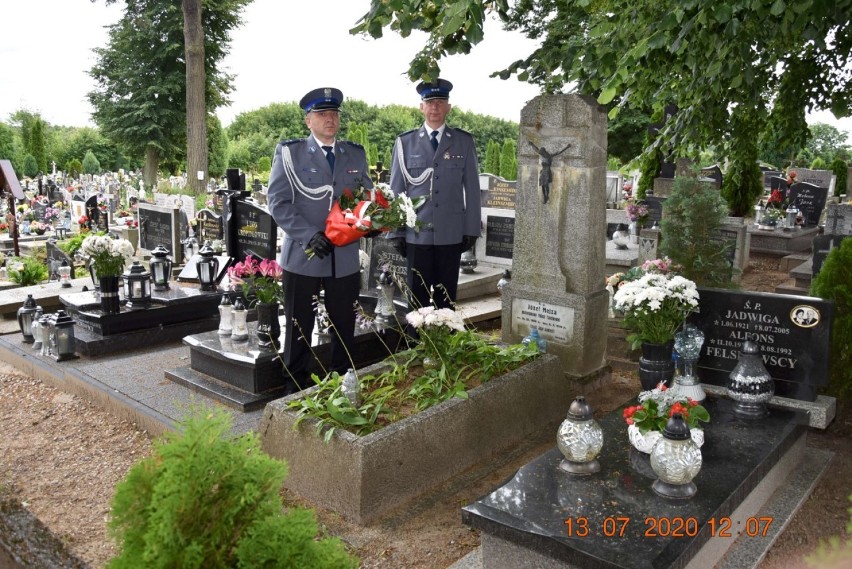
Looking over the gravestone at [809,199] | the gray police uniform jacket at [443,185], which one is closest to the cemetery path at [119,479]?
the gray police uniform jacket at [443,185]

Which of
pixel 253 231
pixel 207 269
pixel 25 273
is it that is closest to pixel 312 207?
pixel 253 231

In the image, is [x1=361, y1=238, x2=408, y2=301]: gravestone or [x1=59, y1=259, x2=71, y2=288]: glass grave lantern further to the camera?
[x1=59, y1=259, x2=71, y2=288]: glass grave lantern

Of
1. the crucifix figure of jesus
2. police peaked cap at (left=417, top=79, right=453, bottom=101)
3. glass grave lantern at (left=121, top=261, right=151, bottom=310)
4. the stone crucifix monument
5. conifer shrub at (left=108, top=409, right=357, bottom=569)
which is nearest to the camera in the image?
conifer shrub at (left=108, top=409, right=357, bottom=569)

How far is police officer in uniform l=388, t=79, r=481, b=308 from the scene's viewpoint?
6.73 meters

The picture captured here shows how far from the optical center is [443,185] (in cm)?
674

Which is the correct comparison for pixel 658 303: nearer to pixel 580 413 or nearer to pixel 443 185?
pixel 580 413

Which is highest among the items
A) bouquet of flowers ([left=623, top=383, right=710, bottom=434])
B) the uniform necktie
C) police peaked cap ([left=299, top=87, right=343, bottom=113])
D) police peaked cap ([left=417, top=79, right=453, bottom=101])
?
police peaked cap ([left=417, top=79, right=453, bottom=101])

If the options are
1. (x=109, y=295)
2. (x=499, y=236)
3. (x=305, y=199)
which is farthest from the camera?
(x=499, y=236)

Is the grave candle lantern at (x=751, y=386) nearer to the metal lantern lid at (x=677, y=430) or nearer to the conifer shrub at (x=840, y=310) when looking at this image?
the conifer shrub at (x=840, y=310)

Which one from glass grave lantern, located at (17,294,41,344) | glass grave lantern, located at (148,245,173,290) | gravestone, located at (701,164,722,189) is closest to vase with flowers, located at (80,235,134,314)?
glass grave lantern, located at (148,245,173,290)

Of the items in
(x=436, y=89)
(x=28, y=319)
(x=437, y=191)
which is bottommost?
(x=28, y=319)

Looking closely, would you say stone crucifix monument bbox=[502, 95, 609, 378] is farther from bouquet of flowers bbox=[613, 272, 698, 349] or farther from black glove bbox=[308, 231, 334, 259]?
black glove bbox=[308, 231, 334, 259]

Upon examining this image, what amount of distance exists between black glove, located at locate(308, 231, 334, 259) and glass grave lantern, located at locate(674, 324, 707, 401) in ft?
8.31

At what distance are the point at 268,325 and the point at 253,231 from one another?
1863 millimetres
